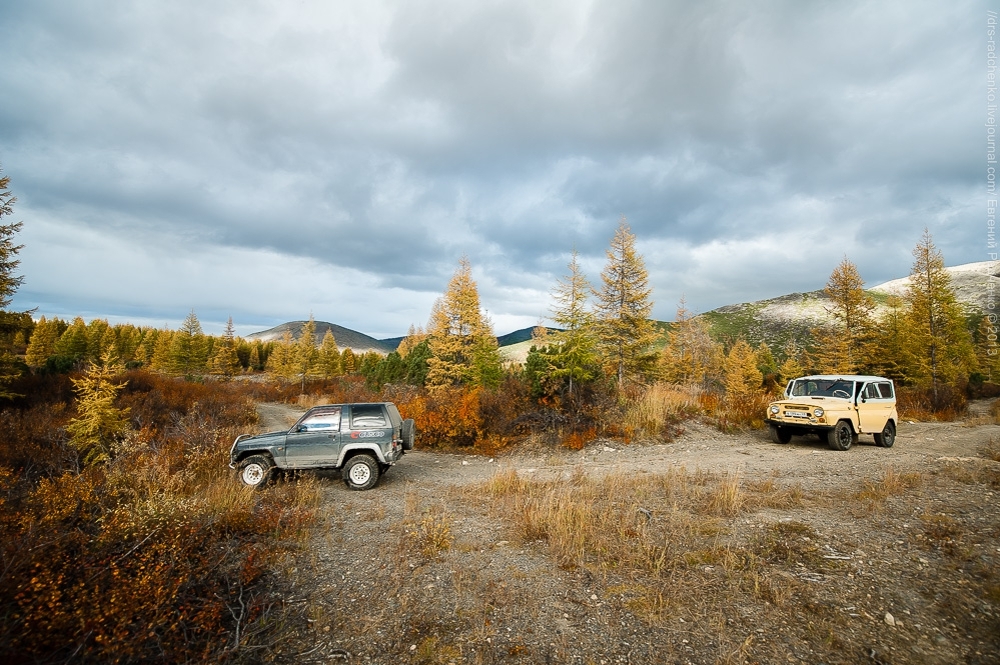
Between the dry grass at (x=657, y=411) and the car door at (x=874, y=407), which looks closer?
the car door at (x=874, y=407)

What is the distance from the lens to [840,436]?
1298cm

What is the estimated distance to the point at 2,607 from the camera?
312cm

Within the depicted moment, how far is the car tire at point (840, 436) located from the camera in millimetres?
12781

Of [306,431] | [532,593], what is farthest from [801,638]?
[306,431]

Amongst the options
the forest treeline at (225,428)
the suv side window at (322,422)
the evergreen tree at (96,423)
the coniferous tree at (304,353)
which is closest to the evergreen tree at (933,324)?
the forest treeline at (225,428)

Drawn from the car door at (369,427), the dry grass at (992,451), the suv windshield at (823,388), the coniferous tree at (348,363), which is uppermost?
the coniferous tree at (348,363)

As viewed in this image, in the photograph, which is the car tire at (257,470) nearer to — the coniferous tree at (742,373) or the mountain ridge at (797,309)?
the coniferous tree at (742,373)

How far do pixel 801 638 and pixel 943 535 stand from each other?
3.70 metres

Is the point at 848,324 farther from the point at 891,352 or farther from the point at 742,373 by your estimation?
the point at 742,373

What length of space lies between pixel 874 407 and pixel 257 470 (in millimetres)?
17710

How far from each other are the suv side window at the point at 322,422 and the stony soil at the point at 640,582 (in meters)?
1.99

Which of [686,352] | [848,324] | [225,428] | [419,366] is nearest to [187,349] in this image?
[419,366]

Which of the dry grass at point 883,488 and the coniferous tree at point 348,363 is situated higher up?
the coniferous tree at point 348,363

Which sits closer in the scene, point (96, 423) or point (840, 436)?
point (96, 423)
